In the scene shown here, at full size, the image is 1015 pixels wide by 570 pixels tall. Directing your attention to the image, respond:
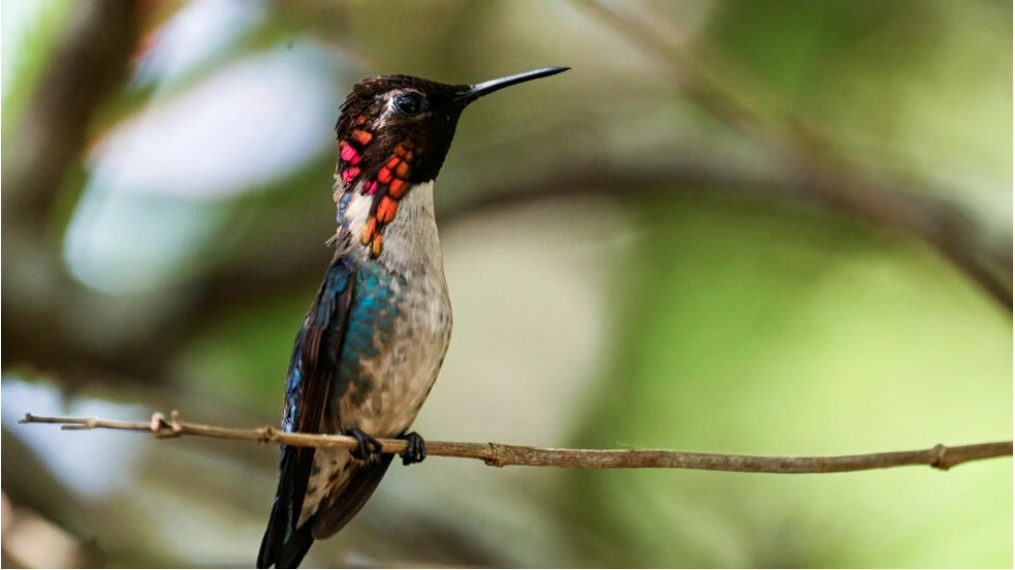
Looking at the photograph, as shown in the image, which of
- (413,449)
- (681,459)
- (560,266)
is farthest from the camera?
(560,266)

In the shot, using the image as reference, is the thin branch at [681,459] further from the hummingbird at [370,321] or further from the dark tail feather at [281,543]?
the dark tail feather at [281,543]

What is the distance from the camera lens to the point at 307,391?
1265 millimetres

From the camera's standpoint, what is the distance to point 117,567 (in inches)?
71.6

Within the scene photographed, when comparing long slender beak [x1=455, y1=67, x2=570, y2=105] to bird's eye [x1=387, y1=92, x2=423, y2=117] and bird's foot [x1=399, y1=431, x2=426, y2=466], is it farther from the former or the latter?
bird's foot [x1=399, y1=431, x2=426, y2=466]

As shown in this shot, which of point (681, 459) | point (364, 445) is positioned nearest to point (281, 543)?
point (364, 445)

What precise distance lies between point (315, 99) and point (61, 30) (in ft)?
1.54

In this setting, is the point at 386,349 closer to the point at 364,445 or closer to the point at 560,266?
the point at 364,445

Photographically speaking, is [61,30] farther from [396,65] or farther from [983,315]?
[983,315]

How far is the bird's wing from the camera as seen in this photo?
1.26m

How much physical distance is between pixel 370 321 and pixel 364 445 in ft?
0.52

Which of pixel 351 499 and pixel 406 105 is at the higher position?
pixel 406 105

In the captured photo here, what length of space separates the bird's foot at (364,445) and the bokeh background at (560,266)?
638 millimetres

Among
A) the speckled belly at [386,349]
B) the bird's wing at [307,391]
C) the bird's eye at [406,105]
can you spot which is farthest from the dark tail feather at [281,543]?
the bird's eye at [406,105]

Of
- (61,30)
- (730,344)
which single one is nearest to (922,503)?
(730,344)
